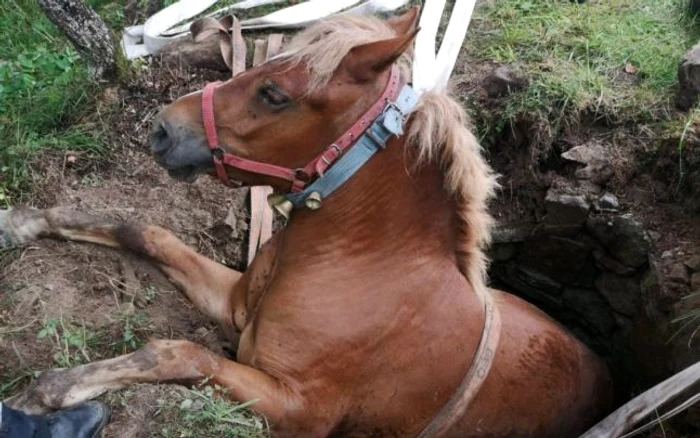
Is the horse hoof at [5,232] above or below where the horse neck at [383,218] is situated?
below

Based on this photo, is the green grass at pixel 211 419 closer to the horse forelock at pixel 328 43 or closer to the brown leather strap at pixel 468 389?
the brown leather strap at pixel 468 389

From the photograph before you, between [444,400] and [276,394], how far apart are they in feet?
2.59

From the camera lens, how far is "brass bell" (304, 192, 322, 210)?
320 cm

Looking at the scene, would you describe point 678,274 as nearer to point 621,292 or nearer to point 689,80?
point 621,292

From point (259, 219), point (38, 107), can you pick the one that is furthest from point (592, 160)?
point (38, 107)

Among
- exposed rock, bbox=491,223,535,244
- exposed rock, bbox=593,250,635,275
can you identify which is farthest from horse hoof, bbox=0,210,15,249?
exposed rock, bbox=593,250,635,275

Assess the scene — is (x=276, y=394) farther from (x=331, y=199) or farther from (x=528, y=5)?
(x=528, y=5)

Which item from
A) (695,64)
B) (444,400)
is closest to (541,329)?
(444,400)

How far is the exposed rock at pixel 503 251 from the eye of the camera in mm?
4863

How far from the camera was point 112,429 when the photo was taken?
2932 millimetres

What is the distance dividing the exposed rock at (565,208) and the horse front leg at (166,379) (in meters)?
1.99

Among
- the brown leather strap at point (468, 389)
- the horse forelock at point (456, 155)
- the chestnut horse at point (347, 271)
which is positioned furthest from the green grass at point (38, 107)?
the brown leather strap at point (468, 389)

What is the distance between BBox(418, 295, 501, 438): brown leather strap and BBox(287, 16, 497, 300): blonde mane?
457 mm

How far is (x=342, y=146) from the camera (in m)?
3.09
